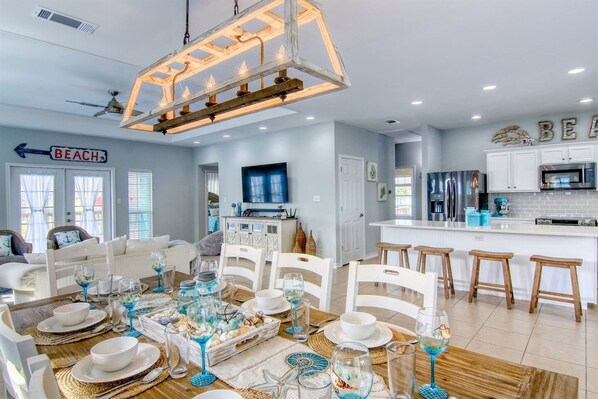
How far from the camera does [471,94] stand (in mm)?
4586

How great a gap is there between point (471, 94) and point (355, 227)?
3.14 metres

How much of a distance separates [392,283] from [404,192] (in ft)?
26.1

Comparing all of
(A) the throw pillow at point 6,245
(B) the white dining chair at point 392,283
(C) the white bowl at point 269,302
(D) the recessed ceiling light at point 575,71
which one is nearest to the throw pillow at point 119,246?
(C) the white bowl at point 269,302

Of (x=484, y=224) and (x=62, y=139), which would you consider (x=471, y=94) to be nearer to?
(x=484, y=224)

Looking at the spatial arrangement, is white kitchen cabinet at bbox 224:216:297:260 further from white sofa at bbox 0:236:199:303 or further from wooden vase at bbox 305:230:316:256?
white sofa at bbox 0:236:199:303

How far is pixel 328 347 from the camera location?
1.27 meters

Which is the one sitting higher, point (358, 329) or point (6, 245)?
point (358, 329)

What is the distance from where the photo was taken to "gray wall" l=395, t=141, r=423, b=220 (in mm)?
8789

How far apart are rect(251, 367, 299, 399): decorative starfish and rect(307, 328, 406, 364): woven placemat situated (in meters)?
0.28

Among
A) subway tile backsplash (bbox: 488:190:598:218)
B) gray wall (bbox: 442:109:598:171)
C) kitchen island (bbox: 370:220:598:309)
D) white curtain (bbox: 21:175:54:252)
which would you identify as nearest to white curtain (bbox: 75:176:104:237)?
white curtain (bbox: 21:175:54:252)

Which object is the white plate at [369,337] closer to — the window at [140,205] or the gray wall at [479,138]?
the gray wall at [479,138]

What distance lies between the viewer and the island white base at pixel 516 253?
3717 millimetres

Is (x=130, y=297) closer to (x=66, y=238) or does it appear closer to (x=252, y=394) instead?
(x=252, y=394)

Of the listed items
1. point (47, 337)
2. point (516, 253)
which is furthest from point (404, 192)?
point (47, 337)
